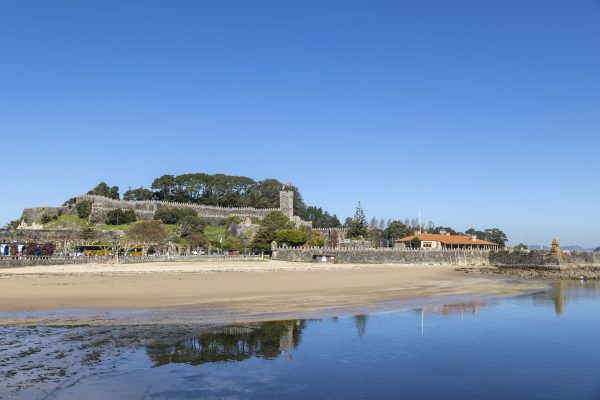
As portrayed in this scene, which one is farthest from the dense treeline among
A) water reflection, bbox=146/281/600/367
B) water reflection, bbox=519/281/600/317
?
water reflection, bbox=146/281/600/367

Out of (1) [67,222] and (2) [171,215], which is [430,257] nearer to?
(2) [171,215]

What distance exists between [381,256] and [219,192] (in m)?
47.7

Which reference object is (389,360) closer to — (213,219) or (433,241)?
(433,241)

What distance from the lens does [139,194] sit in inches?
3600

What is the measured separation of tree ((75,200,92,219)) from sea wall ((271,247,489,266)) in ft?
115

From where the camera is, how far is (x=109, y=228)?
2840 inches

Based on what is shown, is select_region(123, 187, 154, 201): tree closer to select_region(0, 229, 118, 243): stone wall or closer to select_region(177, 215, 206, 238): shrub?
select_region(177, 215, 206, 238): shrub

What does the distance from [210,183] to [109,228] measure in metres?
28.0

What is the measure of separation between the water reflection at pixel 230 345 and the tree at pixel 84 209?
228ft

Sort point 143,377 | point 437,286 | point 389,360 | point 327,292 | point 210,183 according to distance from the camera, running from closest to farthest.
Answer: point 143,377 < point 389,360 < point 327,292 < point 437,286 < point 210,183

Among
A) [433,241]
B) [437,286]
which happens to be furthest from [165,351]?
[433,241]

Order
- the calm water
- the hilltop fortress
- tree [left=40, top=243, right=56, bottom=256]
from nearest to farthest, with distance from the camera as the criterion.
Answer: the calm water → tree [left=40, top=243, right=56, bottom=256] → the hilltop fortress

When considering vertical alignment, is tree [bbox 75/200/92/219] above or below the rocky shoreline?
above

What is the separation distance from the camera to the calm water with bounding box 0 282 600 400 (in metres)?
9.53
